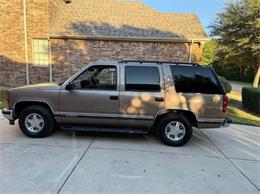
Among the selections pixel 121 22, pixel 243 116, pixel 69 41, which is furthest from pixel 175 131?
pixel 121 22

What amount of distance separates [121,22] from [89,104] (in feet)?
36.2

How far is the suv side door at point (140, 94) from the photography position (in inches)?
221

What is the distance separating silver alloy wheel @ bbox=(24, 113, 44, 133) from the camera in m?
5.82

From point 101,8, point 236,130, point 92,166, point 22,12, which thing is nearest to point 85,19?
point 101,8

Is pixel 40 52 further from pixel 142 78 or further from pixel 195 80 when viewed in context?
pixel 195 80

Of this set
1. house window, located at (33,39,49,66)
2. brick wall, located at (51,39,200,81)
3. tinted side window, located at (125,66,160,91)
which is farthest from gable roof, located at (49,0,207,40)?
tinted side window, located at (125,66,160,91)

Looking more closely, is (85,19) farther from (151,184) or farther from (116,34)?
(151,184)

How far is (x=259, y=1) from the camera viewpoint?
14.9 metres

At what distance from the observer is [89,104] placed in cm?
570

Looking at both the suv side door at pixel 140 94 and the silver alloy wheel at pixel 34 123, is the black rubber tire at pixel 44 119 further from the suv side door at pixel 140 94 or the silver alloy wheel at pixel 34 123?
the suv side door at pixel 140 94

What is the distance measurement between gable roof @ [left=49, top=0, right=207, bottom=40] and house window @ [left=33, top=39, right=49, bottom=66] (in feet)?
3.33

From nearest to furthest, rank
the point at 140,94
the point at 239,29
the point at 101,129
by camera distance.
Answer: the point at 140,94 → the point at 101,129 → the point at 239,29

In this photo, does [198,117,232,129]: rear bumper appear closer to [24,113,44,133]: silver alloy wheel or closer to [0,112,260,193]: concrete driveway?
[0,112,260,193]: concrete driveway

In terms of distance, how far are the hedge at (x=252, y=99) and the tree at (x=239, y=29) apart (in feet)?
11.9
